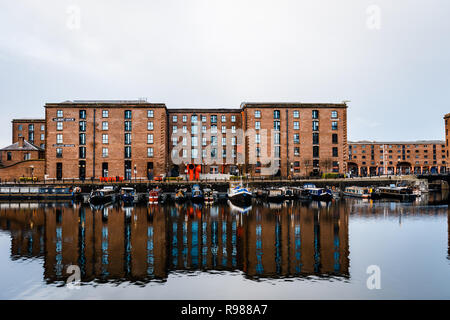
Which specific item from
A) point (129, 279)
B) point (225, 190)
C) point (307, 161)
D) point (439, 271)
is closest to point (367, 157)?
point (307, 161)

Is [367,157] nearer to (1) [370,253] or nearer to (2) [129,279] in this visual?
(1) [370,253]

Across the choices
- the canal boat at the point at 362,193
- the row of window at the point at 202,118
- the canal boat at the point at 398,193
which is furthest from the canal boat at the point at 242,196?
the row of window at the point at 202,118

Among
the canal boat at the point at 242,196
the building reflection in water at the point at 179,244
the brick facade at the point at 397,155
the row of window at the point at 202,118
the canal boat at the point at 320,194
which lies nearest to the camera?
the building reflection in water at the point at 179,244

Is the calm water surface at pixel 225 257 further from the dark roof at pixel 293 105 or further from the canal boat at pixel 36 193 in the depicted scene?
the dark roof at pixel 293 105

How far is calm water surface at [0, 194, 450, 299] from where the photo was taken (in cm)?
1622

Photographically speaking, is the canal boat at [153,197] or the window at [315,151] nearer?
the canal boat at [153,197]

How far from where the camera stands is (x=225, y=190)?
74.6 m

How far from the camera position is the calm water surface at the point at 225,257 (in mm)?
16219

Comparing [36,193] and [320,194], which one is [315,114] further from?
[36,193]

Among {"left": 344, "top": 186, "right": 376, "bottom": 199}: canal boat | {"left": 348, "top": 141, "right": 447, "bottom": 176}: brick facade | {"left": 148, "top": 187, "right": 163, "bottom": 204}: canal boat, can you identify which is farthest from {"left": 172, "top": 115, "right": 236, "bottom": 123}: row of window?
{"left": 348, "top": 141, "right": 447, "bottom": 176}: brick facade

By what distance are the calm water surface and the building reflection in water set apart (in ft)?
0.27

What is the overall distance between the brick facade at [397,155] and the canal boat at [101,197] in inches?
4540

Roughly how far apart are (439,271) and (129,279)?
19.8 m

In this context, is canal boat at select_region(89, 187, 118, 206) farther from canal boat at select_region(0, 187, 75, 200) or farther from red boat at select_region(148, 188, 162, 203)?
canal boat at select_region(0, 187, 75, 200)
